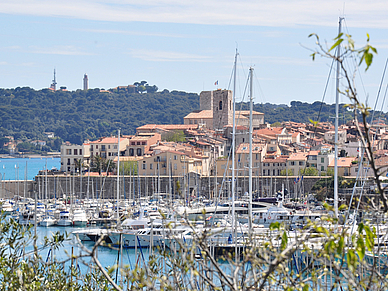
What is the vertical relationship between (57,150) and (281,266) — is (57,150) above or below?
below

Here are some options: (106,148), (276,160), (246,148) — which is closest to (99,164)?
(106,148)

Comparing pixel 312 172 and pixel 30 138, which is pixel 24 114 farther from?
pixel 312 172

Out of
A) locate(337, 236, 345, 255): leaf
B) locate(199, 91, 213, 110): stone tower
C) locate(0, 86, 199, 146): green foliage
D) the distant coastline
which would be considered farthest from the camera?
locate(0, 86, 199, 146): green foliage

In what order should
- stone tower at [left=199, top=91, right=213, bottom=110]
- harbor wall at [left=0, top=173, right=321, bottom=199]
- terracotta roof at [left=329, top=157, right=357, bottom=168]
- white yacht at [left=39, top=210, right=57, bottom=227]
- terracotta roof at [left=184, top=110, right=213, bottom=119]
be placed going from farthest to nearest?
stone tower at [left=199, top=91, right=213, bottom=110], terracotta roof at [left=184, top=110, right=213, bottom=119], terracotta roof at [left=329, top=157, right=357, bottom=168], harbor wall at [left=0, top=173, right=321, bottom=199], white yacht at [left=39, top=210, right=57, bottom=227]

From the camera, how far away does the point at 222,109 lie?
213ft

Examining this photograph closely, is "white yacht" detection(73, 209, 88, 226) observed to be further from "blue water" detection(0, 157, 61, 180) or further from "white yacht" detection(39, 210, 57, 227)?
"blue water" detection(0, 157, 61, 180)

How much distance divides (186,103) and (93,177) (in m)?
123

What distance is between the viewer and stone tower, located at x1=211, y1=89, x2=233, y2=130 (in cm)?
6438

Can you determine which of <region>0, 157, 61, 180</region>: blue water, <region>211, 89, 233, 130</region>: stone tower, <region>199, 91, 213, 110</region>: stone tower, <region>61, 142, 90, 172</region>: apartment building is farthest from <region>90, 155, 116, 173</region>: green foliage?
<region>199, 91, 213, 110</region>: stone tower

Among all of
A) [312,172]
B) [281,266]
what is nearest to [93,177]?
[312,172]

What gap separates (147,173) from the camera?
141ft

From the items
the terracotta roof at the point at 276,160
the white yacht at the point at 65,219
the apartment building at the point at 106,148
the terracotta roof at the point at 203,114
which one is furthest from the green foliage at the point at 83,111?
the white yacht at the point at 65,219

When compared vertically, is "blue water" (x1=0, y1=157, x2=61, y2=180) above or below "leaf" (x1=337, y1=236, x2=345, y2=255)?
below

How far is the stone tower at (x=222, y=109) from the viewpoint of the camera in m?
64.4
